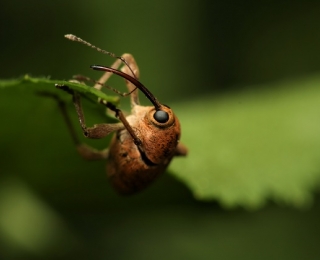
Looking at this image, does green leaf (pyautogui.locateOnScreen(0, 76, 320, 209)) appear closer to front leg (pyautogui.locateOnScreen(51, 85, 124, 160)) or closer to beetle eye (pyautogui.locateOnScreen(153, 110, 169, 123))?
front leg (pyautogui.locateOnScreen(51, 85, 124, 160))

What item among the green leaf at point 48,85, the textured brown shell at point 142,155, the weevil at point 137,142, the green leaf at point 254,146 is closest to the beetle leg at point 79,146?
the weevil at point 137,142

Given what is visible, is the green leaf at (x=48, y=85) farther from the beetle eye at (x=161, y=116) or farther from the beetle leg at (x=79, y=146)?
the beetle eye at (x=161, y=116)

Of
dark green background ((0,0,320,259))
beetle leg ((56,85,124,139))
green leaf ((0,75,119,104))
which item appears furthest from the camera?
dark green background ((0,0,320,259))

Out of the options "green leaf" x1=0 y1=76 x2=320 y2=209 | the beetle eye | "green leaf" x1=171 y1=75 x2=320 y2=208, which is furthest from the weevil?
"green leaf" x1=171 y1=75 x2=320 y2=208

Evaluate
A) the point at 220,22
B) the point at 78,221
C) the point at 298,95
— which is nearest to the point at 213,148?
the point at 78,221

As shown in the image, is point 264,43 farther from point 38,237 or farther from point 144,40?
point 38,237

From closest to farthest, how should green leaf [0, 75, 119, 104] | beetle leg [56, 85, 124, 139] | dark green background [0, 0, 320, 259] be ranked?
green leaf [0, 75, 119, 104]
beetle leg [56, 85, 124, 139]
dark green background [0, 0, 320, 259]

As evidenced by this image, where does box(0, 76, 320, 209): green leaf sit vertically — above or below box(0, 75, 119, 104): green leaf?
above

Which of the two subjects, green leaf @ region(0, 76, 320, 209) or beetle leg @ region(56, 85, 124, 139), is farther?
green leaf @ region(0, 76, 320, 209)
